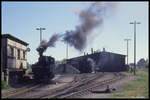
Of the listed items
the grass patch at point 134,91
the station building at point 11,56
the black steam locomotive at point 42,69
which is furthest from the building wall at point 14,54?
the grass patch at point 134,91

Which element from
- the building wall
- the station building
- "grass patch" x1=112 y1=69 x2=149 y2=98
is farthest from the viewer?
the building wall

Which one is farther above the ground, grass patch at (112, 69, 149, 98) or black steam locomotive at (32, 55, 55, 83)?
black steam locomotive at (32, 55, 55, 83)

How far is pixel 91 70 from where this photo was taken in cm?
5519

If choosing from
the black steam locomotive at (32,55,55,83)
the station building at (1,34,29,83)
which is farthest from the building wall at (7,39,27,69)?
the black steam locomotive at (32,55,55,83)

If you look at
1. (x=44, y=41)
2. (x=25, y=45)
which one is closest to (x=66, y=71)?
(x=25, y=45)

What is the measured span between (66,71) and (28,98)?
A: 36286 mm

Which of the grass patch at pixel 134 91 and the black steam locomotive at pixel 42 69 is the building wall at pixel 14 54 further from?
the grass patch at pixel 134 91

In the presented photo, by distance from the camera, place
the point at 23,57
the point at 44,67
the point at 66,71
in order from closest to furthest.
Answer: the point at 44,67 < the point at 23,57 < the point at 66,71

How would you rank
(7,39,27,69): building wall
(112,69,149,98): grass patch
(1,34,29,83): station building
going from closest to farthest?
(112,69,149,98): grass patch
(1,34,29,83): station building
(7,39,27,69): building wall

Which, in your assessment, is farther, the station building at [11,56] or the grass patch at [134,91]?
the station building at [11,56]

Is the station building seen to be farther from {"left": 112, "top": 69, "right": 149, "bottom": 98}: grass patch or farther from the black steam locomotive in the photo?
{"left": 112, "top": 69, "right": 149, "bottom": 98}: grass patch

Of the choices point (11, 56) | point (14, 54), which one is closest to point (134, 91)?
point (11, 56)

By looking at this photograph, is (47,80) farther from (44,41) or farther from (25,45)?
(25,45)

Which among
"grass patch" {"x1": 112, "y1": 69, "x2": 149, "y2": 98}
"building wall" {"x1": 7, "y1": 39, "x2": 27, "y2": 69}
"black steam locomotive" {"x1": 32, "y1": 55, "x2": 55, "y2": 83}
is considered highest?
"building wall" {"x1": 7, "y1": 39, "x2": 27, "y2": 69}
